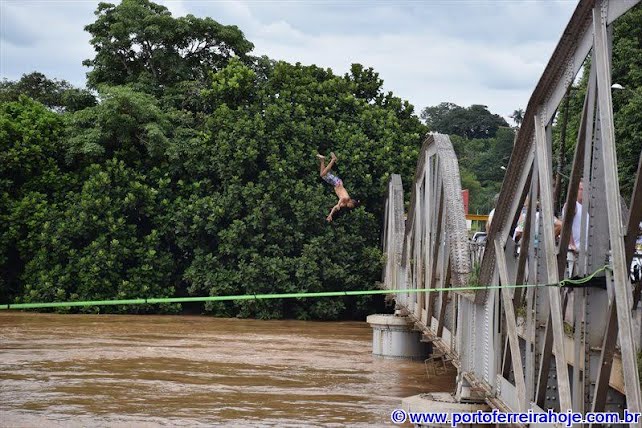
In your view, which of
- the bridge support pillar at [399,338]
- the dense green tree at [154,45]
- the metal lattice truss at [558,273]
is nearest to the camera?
the metal lattice truss at [558,273]

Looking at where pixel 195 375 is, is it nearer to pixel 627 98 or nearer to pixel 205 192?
pixel 205 192

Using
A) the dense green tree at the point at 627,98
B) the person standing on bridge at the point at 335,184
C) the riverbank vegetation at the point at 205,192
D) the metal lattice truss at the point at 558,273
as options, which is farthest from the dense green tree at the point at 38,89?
the metal lattice truss at the point at 558,273

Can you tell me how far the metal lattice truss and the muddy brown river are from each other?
3.29 m

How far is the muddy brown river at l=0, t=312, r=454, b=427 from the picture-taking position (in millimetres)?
12664

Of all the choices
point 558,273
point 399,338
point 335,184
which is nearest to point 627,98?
point 335,184

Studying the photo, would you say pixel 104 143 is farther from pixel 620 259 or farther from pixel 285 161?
pixel 620 259

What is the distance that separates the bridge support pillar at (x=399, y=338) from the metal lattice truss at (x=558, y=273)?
708 centimetres

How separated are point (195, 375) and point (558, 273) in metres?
10.7

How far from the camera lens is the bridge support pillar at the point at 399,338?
18.5 metres

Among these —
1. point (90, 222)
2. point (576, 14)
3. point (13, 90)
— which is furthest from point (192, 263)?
point (576, 14)

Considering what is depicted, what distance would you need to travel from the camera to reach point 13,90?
35594mm

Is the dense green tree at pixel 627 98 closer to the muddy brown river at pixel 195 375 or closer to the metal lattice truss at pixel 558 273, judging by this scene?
the muddy brown river at pixel 195 375

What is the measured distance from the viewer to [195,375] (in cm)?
1599

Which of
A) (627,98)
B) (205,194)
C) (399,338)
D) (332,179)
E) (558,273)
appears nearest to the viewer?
(558,273)
